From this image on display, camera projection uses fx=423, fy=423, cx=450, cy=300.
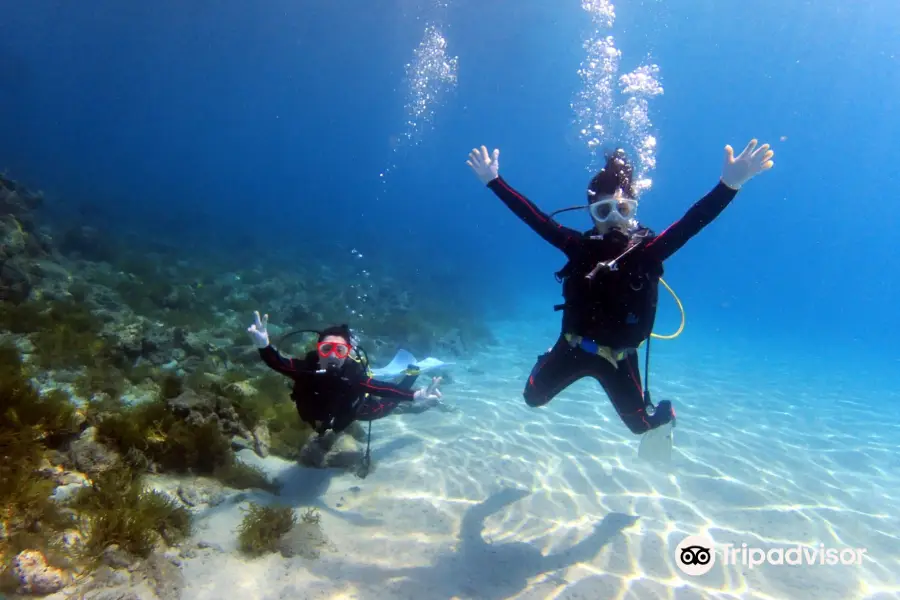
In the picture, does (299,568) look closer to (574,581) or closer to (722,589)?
(574,581)

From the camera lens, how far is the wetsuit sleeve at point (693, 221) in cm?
364

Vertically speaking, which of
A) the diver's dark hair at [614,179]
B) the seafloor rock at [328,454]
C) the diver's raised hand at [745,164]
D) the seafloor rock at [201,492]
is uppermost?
the diver's dark hair at [614,179]

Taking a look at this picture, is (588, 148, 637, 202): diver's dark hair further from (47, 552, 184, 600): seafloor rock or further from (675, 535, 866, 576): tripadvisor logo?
(47, 552, 184, 600): seafloor rock

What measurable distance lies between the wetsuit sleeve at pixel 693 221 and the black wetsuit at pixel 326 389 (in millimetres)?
3260

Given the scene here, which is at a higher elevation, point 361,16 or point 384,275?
point 361,16

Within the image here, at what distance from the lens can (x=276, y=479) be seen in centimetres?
480

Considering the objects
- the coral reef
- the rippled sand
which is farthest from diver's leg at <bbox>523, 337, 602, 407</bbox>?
the coral reef

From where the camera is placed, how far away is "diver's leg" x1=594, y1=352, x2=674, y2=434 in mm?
4707

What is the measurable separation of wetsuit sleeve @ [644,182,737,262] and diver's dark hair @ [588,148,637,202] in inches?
34.9

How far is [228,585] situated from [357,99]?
73.9 meters

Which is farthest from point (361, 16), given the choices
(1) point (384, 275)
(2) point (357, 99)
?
(1) point (384, 275)

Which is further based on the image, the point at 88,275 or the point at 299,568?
the point at 88,275

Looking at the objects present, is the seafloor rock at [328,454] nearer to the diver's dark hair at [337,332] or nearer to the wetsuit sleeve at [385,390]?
the wetsuit sleeve at [385,390]

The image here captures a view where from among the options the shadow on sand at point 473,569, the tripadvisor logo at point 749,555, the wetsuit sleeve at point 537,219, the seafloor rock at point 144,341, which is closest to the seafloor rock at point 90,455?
the shadow on sand at point 473,569
